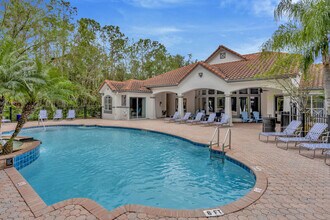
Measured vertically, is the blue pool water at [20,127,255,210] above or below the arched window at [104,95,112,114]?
below

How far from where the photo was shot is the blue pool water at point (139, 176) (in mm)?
6168

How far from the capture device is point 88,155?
34.9ft

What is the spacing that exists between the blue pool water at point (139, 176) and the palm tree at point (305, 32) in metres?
6.73

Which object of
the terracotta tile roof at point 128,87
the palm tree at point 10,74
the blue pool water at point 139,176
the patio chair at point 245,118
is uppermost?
the terracotta tile roof at point 128,87

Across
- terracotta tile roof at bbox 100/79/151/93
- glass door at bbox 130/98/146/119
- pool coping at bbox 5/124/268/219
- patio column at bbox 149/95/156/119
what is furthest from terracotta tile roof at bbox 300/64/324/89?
glass door at bbox 130/98/146/119

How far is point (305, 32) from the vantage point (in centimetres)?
987

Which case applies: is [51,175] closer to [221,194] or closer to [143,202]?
[143,202]

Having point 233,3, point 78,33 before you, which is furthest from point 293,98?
point 78,33

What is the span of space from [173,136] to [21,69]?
9274mm

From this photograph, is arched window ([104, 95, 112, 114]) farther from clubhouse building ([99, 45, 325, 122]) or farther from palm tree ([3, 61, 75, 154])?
palm tree ([3, 61, 75, 154])

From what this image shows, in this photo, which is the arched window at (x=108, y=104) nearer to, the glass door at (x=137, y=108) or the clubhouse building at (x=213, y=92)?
the clubhouse building at (x=213, y=92)

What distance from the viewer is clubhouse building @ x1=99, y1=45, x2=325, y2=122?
17531 mm

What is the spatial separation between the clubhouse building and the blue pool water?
8.53m

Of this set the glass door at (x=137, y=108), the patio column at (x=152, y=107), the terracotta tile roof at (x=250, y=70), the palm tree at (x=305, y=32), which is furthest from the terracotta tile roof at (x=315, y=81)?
the glass door at (x=137, y=108)
